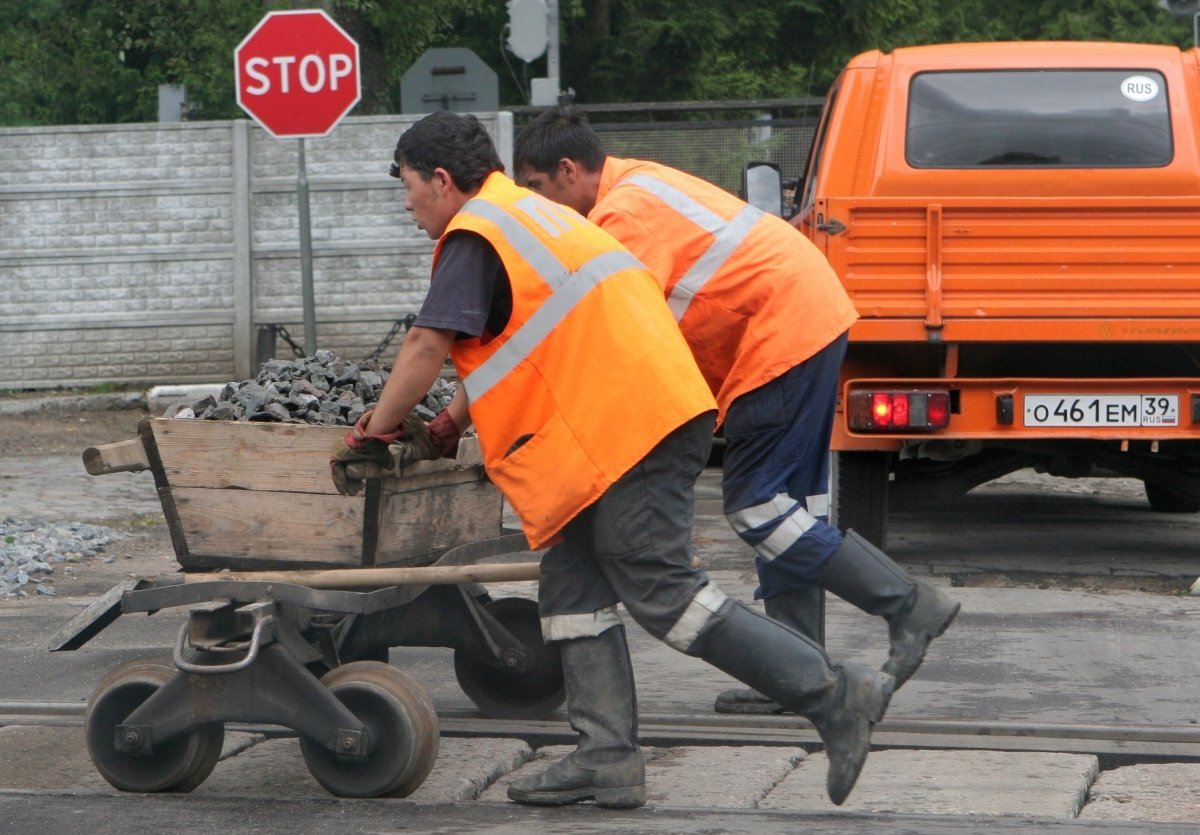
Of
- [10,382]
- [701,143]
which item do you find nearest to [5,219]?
[10,382]

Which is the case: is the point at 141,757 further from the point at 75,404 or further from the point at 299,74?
the point at 75,404

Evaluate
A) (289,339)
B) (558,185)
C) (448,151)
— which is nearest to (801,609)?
(558,185)

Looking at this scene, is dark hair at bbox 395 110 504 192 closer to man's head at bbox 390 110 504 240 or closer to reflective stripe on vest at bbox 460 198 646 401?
man's head at bbox 390 110 504 240

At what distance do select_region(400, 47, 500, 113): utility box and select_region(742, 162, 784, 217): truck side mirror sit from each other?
7.16 metres

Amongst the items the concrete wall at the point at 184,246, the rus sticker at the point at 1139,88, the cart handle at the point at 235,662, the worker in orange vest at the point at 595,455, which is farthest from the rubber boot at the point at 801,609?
the concrete wall at the point at 184,246

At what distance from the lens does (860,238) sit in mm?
6797

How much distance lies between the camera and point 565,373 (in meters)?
3.76

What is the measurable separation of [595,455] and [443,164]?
74 cm

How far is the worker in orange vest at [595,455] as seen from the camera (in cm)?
374

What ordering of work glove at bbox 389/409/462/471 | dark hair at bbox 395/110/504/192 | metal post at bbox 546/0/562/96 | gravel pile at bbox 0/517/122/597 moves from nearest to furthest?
dark hair at bbox 395/110/504/192 → work glove at bbox 389/409/462/471 → gravel pile at bbox 0/517/122/597 → metal post at bbox 546/0/562/96

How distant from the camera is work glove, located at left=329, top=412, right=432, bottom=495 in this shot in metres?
3.94

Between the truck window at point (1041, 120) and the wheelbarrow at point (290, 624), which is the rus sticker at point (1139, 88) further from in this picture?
the wheelbarrow at point (290, 624)

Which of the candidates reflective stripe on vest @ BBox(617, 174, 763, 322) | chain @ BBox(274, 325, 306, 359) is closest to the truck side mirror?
reflective stripe on vest @ BBox(617, 174, 763, 322)

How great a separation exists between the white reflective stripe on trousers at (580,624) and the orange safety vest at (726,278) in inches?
34.2
